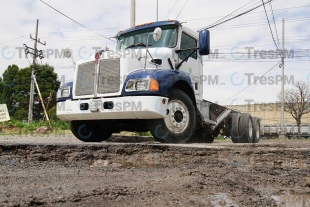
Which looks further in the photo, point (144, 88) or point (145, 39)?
point (145, 39)

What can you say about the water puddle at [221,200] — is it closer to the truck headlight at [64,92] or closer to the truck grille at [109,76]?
the truck grille at [109,76]

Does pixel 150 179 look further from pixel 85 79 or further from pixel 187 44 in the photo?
pixel 187 44

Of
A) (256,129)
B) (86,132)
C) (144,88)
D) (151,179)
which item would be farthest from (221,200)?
(256,129)

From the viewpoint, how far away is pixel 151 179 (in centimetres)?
233

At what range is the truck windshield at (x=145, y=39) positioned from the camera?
5.61 meters

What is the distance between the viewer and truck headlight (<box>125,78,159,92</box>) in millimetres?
4543

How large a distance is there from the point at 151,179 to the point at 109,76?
297cm

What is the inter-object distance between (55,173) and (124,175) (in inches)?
21.9

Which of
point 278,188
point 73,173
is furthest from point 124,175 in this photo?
point 278,188

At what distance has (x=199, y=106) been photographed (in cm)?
609

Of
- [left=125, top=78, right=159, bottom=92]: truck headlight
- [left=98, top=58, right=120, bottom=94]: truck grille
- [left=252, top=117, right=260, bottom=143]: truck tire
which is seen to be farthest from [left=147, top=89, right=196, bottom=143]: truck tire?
[left=252, top=117, right=260, bottom=143]: truck tire

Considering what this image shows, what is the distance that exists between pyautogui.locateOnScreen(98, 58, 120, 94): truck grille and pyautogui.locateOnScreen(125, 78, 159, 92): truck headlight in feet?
0.86

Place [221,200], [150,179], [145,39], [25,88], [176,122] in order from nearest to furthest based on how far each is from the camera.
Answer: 1. [221,200]
2. [150,179]
3. [176,122]
4. [145,39]
5. [25,88]

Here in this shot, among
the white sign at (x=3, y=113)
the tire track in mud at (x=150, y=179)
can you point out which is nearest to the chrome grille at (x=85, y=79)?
the tire track in mud at (x=150, y=179)
